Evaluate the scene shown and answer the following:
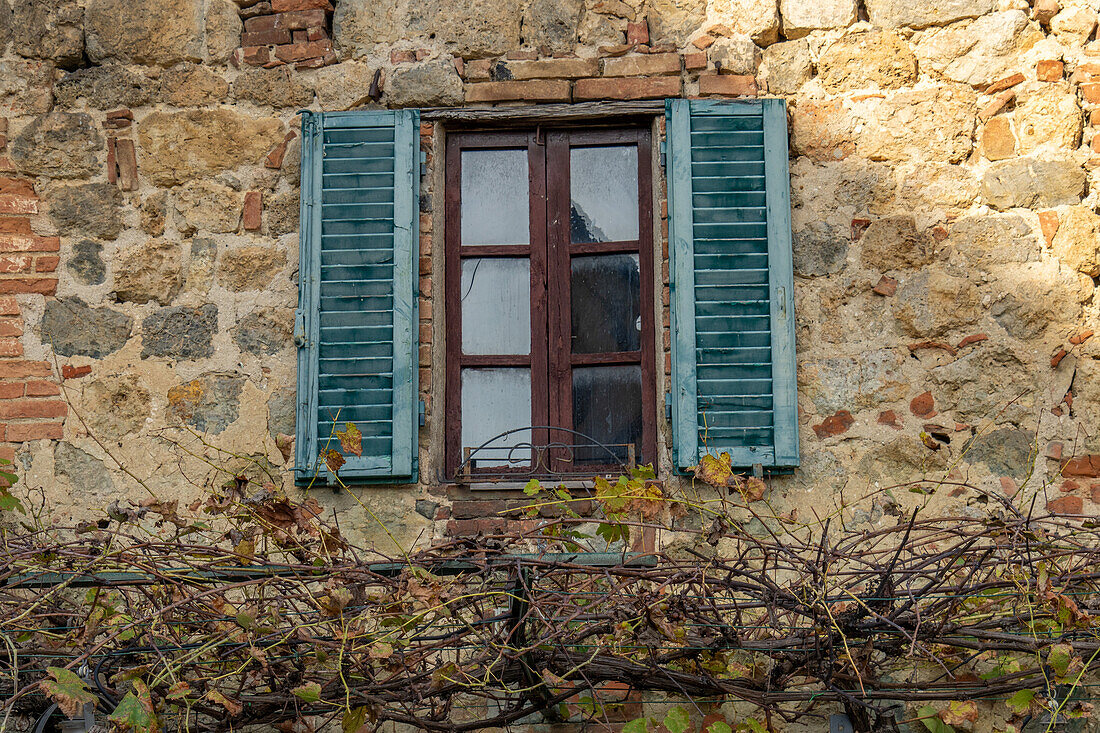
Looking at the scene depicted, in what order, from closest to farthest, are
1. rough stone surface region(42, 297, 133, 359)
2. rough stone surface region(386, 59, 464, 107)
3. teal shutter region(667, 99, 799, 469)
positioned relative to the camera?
1. teal shutter region(667, 99, 799, 469)
2. rough stone surface region(42, 297, 133, 359)
3. rough stone surface region(386, 59, 464, 107)

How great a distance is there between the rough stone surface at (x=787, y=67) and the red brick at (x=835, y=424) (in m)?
1.14

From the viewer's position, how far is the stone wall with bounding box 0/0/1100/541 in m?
4.13

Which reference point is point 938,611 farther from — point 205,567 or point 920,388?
point 205,567

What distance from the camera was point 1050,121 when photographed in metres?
4.25

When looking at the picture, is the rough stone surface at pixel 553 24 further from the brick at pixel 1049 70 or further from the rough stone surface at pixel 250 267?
the brick at pixel 1049 70

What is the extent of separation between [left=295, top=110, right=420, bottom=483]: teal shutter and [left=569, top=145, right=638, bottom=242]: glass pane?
1.86ft

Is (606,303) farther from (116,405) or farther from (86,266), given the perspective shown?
(86,266)

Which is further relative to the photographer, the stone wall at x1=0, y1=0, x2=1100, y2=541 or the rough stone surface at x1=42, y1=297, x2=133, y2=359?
the rough stone surface at x1=42, y1=297, x2=133, y2=359

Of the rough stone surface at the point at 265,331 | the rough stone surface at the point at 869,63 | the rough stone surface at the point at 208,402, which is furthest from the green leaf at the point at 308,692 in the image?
the rough stone surface at the point at 869,63

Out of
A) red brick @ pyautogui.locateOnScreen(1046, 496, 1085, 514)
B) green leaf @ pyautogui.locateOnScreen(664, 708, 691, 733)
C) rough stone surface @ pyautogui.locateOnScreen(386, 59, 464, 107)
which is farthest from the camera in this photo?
rough stone surface @ pyautogui.locateOnScreen(386, 59, 464, 107)

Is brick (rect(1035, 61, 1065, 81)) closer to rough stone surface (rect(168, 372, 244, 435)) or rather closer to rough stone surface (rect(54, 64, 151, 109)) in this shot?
rough stone surface (rect(168, 372, 244, 435))

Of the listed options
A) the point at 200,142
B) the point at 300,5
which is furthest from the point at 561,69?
the point at 200,142

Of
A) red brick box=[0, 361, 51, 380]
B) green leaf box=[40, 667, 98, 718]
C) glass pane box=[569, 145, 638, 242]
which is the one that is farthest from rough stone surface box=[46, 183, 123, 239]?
green leaf box=[40, 667, 98, 718]

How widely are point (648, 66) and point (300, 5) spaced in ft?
4.15
